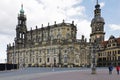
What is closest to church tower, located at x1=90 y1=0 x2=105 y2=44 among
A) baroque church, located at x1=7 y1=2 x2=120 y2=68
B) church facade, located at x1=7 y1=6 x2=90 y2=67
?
baroque church, located at x1=7 y1=2 x2=120 y2=68

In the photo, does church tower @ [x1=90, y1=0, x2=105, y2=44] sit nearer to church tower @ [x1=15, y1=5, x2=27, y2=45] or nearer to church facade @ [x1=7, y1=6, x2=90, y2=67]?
church facade @ [x1=7, y1=6, x2=90, y2=67]

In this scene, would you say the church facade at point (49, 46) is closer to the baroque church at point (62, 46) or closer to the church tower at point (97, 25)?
the baroque church at point (62, 46)

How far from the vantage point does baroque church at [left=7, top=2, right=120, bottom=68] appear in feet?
387

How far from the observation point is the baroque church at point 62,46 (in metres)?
118

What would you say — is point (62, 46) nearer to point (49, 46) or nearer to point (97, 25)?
point (49, 46)

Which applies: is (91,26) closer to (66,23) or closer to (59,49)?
(66,23)

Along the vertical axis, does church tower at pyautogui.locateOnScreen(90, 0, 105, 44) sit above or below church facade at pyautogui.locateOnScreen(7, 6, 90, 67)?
above

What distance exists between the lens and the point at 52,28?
129 m

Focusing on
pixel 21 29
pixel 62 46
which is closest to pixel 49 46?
pixel 62 46

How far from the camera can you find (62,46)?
391ft

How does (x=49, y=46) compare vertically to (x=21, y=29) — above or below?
below

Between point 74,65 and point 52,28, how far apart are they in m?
22.6

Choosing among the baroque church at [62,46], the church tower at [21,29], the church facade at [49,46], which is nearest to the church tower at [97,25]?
the baroque church at [62,46]

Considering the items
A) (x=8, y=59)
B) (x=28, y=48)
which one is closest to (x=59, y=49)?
(x=28, y=48)
